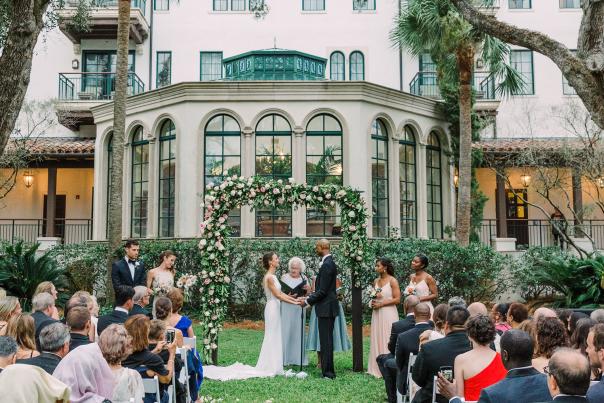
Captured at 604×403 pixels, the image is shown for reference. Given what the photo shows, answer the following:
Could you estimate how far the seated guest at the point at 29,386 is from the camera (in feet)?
11.5

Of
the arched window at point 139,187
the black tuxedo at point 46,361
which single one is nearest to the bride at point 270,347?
the black tuxedo at point 46,361

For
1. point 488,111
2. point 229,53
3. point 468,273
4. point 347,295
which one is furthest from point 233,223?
point 488,111

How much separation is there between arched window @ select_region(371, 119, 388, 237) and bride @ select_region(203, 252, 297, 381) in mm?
8010

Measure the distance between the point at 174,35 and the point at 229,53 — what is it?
2.48 meters

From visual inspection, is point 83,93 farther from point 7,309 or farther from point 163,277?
point 7,309

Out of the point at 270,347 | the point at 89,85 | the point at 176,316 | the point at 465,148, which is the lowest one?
the point at 270,347

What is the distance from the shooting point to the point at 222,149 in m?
17.5

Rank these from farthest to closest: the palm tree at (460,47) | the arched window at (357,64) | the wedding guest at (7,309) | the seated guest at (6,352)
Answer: the arched window at (357,64) → the palm tree at (460,47) → the wedding guest at (7,309) → the seated guest at (6,352)

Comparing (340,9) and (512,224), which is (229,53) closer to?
(340,9)

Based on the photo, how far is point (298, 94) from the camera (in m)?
17.4

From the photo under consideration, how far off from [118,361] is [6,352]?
0.99 m

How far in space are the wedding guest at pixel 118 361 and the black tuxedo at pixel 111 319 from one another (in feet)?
6.50

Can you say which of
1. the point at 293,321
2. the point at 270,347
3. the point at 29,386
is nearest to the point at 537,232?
the point at 293,321

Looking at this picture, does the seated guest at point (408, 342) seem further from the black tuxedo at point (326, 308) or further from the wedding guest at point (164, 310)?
the black tuxedo at point (326, 308)
